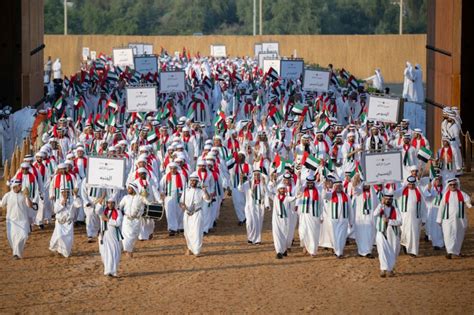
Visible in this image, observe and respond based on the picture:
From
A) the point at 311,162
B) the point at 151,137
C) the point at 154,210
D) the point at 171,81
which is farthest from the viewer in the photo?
the point at 171,81

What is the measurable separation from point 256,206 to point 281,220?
3.73 feet

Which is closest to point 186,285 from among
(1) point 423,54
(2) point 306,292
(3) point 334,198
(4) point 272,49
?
(2) point 306,292

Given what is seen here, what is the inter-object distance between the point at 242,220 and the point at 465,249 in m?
4.45

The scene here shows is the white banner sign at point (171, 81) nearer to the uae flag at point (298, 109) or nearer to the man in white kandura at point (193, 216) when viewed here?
the uae flag at point (298, 109)

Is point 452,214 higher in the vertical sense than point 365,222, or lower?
higher

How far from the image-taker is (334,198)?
19.8m

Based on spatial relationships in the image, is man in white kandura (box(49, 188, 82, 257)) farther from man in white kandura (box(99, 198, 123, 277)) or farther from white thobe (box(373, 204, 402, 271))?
white thobe (box(373, 204, 402, 271))

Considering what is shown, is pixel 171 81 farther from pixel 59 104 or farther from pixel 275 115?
pixel 275 115

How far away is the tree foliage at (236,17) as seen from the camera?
7975 centimetres

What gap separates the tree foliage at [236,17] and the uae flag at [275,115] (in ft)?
163

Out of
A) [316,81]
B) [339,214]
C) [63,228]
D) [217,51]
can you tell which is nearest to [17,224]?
[63,228]

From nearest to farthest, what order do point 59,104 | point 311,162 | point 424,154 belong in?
point 311,162 → point 424,154 → point 59,104

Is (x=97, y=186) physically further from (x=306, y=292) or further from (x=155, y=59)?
(x=155, y=59)

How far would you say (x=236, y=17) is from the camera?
279 ft
